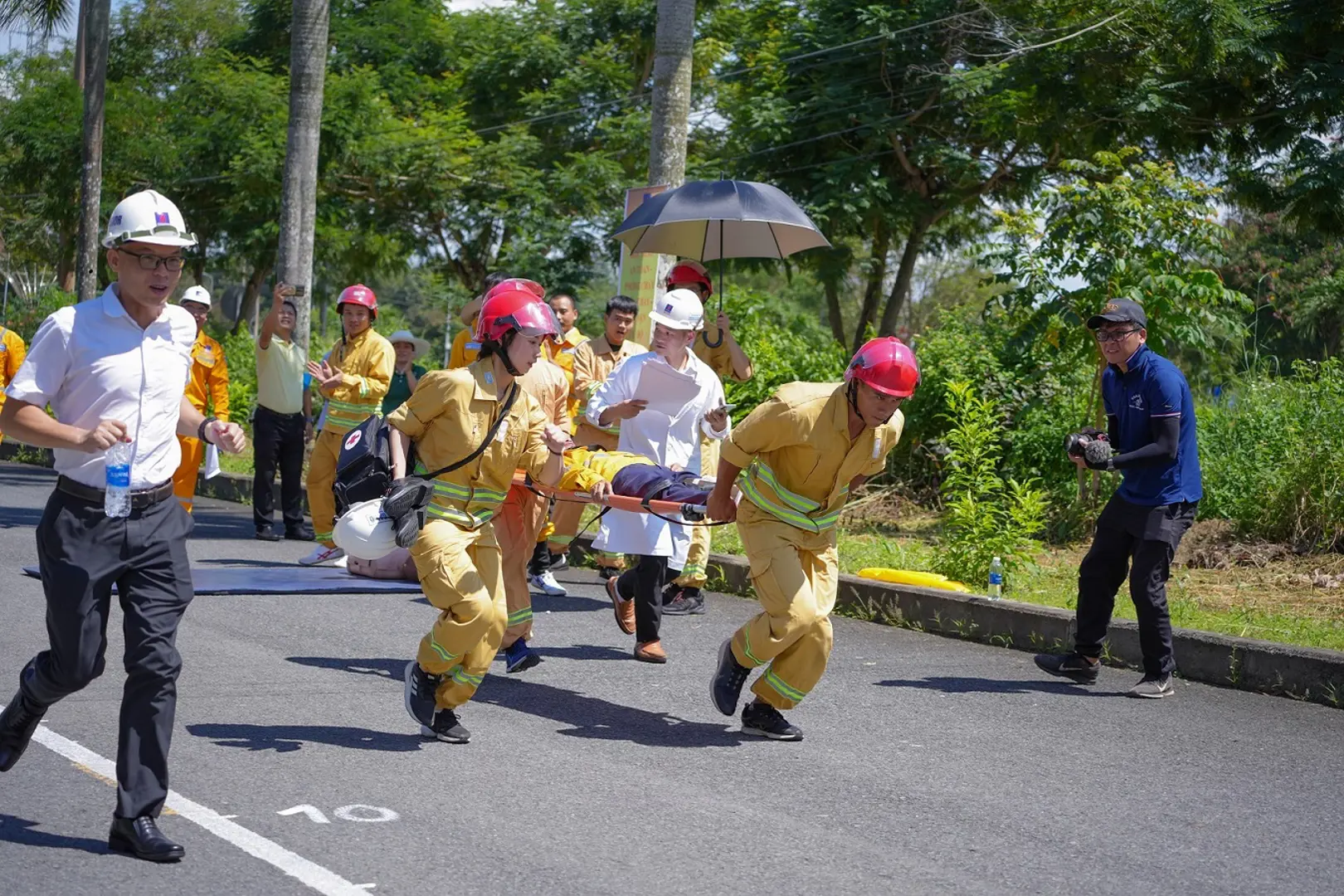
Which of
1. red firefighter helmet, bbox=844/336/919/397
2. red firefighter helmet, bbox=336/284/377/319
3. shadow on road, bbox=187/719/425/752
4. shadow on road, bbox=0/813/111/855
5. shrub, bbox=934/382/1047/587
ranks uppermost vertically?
red firefighter helmet, bbox=336/284/377/319

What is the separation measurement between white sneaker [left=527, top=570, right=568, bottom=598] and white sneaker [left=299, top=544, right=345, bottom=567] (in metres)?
1.75

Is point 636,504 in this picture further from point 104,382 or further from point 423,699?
point 104,382

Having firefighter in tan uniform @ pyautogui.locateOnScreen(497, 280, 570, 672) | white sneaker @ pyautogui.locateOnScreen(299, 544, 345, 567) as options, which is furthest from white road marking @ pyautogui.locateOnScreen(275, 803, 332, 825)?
white sneaker @ pyautogui.locateOnScreen(299, 544, 345, 567)

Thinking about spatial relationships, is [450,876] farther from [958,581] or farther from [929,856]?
[958,581]

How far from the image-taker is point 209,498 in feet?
58.0

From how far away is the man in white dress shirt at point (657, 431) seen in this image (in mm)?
8711

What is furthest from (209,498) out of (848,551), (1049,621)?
(1049,621)

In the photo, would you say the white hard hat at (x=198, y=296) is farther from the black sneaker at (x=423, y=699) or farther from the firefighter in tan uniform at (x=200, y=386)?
the black sneaker at (x=423, y=699)

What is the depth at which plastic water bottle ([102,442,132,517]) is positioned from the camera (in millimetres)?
4824

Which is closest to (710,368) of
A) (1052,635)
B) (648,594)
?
(648,594)

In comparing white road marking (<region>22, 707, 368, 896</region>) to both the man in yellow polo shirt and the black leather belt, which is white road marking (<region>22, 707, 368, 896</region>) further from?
the man in yellow polo shirt

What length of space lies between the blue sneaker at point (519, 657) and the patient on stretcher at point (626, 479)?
0.90 m

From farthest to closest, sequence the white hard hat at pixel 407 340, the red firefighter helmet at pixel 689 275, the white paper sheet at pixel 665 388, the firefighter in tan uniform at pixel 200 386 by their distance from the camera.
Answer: the white hard hat at pixel 407 340 → the firefighter in tan uniform at pixel 200 386 → the red firefighter helmet at pixel 689 275 → the white paper sheet at pixel 665 388

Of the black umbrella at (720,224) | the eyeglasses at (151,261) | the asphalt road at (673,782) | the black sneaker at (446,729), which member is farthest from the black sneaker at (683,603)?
the eyeglasses at (151,261)
